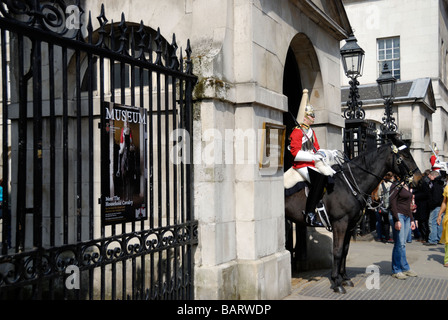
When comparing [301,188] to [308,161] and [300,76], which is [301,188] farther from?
[300,76]

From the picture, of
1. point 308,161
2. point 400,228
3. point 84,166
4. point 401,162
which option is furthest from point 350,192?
point 84,166

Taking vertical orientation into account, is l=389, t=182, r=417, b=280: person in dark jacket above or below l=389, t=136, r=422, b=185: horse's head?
below

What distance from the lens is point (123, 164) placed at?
5000 mm

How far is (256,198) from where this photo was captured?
6.77 metres

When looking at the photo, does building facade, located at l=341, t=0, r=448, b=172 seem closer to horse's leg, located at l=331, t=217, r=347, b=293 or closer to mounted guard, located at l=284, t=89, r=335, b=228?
mounted guard, located at l=284, t=89, r=335, b=228

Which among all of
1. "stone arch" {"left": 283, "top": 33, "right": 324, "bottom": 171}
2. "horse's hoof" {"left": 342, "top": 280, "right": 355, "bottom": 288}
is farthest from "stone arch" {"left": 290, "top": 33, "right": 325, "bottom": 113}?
"horse's hoof" {"left": 342, "top": 280, "right": 355, "bottom": 288}

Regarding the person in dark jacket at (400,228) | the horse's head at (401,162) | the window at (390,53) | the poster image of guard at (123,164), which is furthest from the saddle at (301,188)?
the window at (390,53)

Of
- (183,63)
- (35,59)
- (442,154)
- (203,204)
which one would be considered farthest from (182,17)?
(442,154)

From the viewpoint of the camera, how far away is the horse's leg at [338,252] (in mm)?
7875

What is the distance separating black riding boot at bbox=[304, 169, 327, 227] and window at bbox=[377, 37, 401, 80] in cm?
2530

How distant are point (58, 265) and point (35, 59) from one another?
1.73 m

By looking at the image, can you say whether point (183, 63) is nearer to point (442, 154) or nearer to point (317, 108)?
point (317, 108)

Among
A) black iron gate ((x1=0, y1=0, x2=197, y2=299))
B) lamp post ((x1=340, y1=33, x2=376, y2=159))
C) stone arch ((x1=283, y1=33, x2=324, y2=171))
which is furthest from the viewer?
lamp post ((x1=340, y1=33, x2=376, y2=159))

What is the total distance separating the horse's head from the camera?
8375 mm
